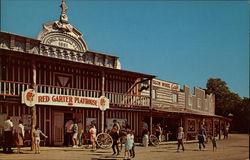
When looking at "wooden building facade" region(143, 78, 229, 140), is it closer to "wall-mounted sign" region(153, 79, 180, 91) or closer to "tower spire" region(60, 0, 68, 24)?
"wall-mounted sign" region(153, 79, 180, 91)

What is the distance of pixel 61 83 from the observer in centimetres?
2050

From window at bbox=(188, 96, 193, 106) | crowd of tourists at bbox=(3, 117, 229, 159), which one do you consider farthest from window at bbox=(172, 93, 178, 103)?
crowd of tourists at bbox=(3, 117, 229, 159)

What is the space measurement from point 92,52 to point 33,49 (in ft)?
16.0

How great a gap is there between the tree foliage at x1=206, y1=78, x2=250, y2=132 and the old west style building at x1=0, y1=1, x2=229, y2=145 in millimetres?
35792

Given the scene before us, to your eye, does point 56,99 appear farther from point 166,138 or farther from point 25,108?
point 166,138

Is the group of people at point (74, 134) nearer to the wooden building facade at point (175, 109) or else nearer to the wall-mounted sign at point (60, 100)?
the wall-mounted sign at point (60, 100)

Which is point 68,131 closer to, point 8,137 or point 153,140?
point 8,137

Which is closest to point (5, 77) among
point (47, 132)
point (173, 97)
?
point (47, 132)

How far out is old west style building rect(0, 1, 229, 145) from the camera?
1722 cm

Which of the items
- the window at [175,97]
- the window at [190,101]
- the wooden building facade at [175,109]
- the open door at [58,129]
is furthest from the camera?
the window at [190,101]

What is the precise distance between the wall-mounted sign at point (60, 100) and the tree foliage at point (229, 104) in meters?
42.7

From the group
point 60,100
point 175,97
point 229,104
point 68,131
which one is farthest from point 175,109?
point 229,104

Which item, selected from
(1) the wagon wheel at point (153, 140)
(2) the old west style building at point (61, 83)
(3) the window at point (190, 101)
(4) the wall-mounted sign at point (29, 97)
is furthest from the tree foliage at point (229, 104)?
(4) the wall-mounted sign at point (29, 97)

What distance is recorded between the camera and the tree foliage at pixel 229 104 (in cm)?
6031
